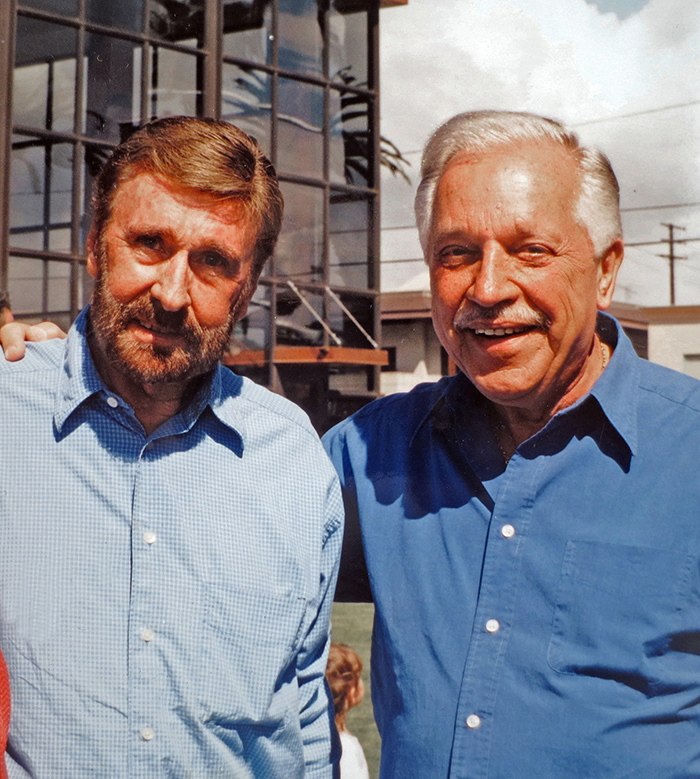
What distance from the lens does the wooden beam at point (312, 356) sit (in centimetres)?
459

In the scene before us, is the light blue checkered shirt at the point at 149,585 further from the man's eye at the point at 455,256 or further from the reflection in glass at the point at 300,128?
the reflection in glass at the point at 300,128

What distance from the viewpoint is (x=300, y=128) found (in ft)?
16.4

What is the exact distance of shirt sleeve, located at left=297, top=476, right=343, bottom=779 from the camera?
1455 mm

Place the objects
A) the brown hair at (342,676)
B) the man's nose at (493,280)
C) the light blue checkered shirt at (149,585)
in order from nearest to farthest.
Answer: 1. the light blue checkered shirt at (149,585)
2. the man's nose at (493,280)
3. the brown hair at (342,676)

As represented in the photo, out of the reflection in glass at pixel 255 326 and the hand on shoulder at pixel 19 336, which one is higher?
the reflection in glass at pixel 255 326

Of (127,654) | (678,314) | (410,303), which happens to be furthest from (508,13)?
(127,654)

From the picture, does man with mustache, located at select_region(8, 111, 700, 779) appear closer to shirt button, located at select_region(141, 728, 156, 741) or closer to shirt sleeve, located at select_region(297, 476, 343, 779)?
shirt sleeve, located at select_region(297, 476, 343, 779)

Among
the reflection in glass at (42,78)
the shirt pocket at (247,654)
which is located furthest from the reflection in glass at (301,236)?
the shirt pocket at (247,654)

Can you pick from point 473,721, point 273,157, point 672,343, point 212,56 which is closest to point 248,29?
point 212,56

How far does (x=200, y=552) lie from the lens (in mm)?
1342

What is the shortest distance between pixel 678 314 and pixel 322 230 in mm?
2242

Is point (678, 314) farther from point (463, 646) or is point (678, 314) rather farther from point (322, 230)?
point (463, 646)

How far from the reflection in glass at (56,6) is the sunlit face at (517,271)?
3.35m

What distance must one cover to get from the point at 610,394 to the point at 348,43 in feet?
14.0
